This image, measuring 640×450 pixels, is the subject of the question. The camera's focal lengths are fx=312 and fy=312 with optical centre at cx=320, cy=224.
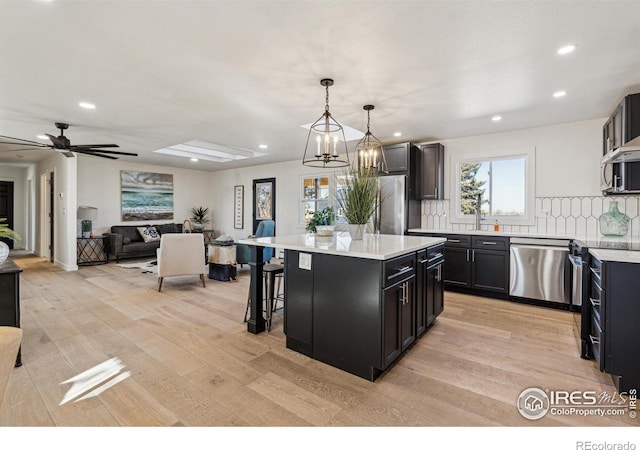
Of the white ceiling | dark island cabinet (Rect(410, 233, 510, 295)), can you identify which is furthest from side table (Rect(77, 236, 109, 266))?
dark island cabinet (Rect(410, 233, 510, 295))

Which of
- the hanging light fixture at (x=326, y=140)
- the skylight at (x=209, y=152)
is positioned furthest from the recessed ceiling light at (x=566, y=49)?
the skylight at (x=209, y=152)

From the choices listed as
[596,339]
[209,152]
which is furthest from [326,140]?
[209,152]

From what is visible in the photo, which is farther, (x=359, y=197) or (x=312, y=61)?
(x=359, y=197)

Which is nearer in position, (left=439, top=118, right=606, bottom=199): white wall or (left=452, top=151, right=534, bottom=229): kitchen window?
(left=439, top=118, right=606, bottom=199): white wall

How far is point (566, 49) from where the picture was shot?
7.73 ft

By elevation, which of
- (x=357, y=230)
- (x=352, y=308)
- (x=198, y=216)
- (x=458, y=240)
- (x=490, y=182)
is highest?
(x=490, y=182)

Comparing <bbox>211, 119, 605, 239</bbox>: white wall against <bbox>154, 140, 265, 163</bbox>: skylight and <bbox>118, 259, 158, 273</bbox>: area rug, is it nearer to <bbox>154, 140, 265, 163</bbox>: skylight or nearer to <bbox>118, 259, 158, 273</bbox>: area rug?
<bbox>154, 140, 265, 163</bbox>: skylight

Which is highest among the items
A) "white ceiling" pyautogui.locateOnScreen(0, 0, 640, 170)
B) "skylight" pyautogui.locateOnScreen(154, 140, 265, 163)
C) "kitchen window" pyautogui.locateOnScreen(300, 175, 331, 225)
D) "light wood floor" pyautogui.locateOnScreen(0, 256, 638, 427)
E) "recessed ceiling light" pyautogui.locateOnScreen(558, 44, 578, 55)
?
"skylight" pyautogui.locateOnScreen(154, 140, 265, 163)

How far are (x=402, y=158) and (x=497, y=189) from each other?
1502mm

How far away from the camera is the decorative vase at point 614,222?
3.61m

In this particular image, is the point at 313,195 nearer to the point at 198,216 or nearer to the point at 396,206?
the point at 396,206

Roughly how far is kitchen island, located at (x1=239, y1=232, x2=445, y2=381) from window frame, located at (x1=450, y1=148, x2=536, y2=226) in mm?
2452

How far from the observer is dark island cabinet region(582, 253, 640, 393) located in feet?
6.63

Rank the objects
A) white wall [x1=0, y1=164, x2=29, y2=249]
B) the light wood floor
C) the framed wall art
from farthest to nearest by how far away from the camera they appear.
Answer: white wall [x1=0, y1=164, x2=29, y2=249], the framed wall art, the light wood floor
